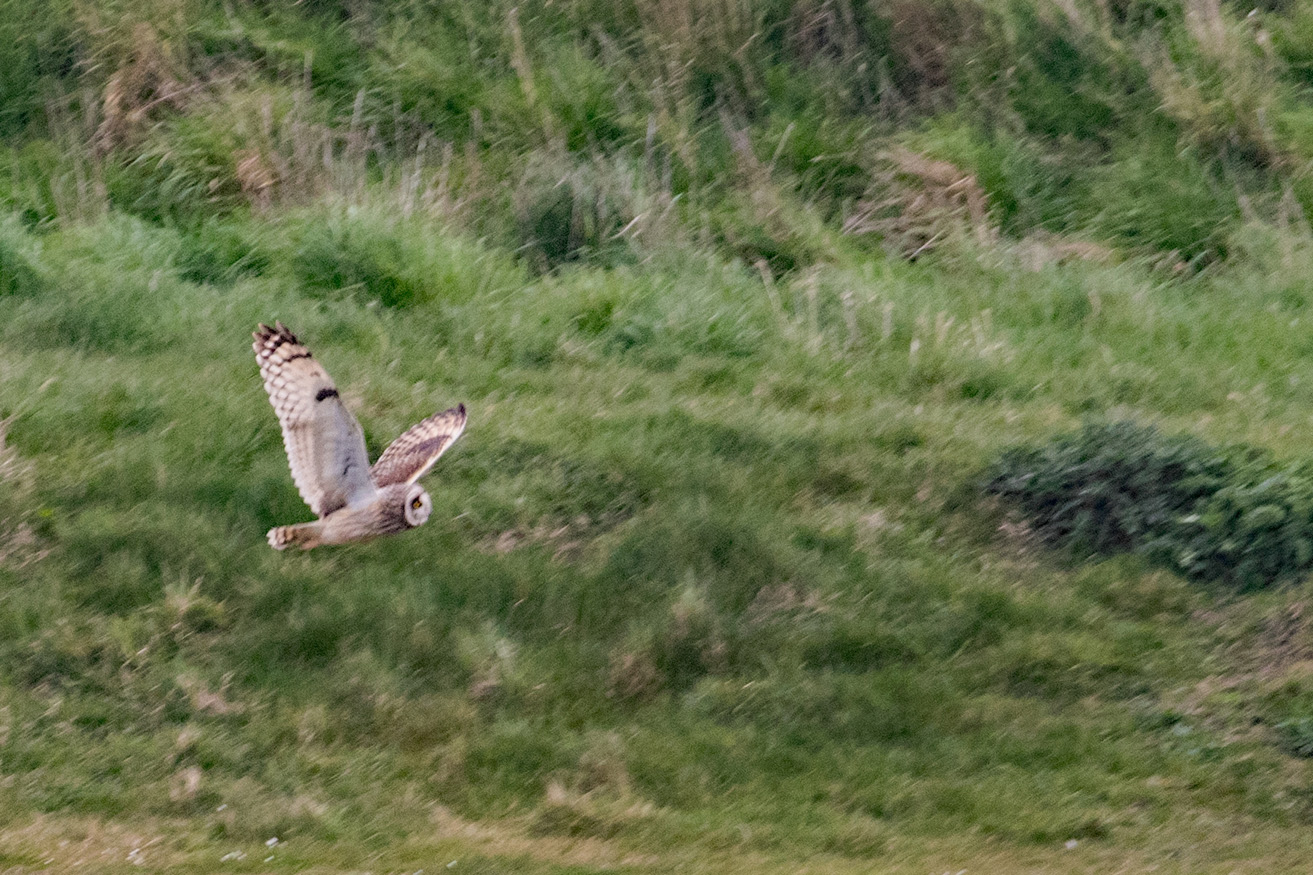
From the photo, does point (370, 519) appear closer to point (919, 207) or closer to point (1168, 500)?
point (1168, 500)

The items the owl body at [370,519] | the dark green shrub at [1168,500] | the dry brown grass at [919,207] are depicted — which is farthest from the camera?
the dry brown grass at [919,207]

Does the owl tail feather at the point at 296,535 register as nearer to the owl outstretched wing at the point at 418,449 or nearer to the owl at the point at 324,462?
the owl at the point at 324,462

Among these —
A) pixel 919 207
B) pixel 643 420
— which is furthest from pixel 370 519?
pixel 919 207

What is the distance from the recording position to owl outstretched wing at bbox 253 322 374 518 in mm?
5672

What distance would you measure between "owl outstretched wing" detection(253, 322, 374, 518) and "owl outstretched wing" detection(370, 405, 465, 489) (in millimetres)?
194

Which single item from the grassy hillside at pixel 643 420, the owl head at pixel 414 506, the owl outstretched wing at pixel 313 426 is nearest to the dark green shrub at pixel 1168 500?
the grassy hillside at pixel 643 420

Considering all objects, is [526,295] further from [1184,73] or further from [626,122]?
[1184,73]

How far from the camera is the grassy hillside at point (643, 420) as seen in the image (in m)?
6.80

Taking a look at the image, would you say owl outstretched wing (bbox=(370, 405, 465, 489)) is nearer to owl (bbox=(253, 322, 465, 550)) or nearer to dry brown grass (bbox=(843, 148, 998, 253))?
owl (bbox=(253, 322, 465, 550))

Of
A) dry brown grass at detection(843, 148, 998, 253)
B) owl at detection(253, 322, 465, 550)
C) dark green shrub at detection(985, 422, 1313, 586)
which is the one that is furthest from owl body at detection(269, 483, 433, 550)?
dry brown grass at detection(843, 148, 998, 253)

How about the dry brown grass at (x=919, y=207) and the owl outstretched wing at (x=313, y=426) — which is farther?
the dry brown grass at (x=919, y=207)

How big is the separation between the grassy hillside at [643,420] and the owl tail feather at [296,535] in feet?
3.97

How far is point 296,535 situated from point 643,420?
3.43 metres

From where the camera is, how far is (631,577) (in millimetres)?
8016
